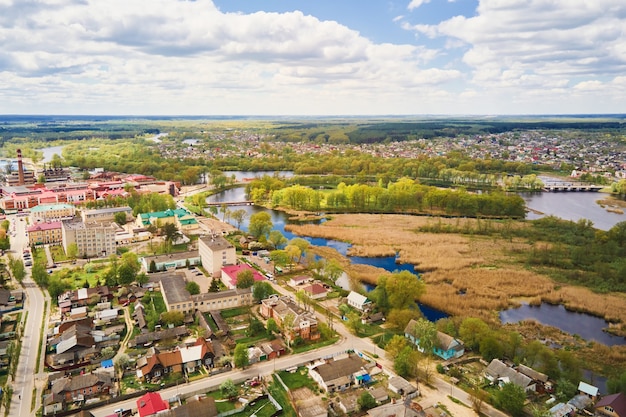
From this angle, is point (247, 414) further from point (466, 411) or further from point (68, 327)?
point (68, 327)

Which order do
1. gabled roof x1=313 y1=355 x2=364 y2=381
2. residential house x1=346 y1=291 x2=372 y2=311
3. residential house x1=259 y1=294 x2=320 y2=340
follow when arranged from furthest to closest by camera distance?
residential house x1=346 y1=291 x2=372 y2=311, residential house x1=259 y1=294 x2=320 y2=340, gabled roof x1=313 y1=355 x2=364 y2=381

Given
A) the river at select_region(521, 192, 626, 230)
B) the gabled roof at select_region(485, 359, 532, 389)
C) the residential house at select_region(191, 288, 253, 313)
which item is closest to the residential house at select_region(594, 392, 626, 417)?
the gabled roof at select_region(485, 359, 532, 389)

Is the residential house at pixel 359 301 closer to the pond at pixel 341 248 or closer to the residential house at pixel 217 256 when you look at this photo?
the pond at pixel 341 248

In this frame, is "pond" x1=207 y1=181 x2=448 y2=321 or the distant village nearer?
the distant village

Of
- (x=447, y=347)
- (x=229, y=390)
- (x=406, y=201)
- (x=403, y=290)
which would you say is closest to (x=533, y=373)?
(x=447, y=347)

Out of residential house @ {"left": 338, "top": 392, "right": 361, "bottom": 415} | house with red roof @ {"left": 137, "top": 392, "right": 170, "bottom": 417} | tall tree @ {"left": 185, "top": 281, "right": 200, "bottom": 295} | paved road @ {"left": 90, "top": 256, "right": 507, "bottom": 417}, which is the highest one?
tall tree @ {"left": 185, "top": 281, "right": 200, "bottom": 295}

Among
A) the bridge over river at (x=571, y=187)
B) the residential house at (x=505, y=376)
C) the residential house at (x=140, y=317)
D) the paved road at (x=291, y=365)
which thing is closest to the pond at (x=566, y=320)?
the residential house at (x=505, y=376)

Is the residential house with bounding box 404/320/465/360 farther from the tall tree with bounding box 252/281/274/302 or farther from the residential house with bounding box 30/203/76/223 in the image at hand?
the residential house with bounding box 30/203/76/223
